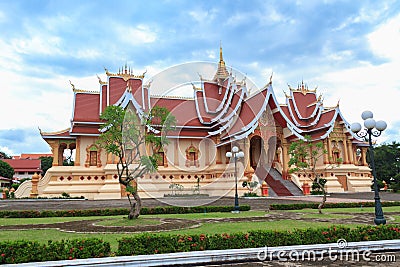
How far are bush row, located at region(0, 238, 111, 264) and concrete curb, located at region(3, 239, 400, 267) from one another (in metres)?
0.23

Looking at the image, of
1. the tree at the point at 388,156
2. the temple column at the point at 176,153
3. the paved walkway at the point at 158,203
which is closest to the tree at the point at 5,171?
the paved walkway at the point at 158,203

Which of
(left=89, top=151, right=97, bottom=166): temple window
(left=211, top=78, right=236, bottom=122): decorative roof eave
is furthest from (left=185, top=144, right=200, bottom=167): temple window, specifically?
(left=89, top=151, right=97, bottom=166): temple window

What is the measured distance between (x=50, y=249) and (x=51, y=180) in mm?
20752

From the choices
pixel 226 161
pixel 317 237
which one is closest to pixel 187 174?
pixel 226 161

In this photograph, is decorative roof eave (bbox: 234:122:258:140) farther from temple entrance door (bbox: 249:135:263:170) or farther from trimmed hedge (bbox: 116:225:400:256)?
trimmed hedge (bbox: 116:225:400:256)

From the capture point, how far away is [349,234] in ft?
22.1

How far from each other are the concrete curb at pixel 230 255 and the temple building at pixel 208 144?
1620 centimetres

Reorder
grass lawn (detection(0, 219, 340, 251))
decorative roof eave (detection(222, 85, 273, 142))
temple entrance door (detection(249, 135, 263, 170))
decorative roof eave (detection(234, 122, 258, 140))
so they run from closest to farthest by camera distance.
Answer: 1. grass lawn (detection(0, 219, 340, 251))
2. decorative roof eave (detection(234, 122, 258, 140))
3. decorative roof eave (detection(222, 85, 273, 142))
4. temple entrance door (detection(249, 135, 263, 170))

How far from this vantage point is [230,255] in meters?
5.74

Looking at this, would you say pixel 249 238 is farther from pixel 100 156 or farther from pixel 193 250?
pixel 100 156

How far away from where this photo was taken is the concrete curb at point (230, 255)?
5215mm

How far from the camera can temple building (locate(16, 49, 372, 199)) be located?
944 inches

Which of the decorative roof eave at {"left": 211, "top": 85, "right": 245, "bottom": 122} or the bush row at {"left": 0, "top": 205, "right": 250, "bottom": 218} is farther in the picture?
the decorative roof eave at {"left": 211, "top": 85, "right": 245, "bottom": 122}

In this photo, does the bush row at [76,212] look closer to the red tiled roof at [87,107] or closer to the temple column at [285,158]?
the red tiled roof at [87,107]
